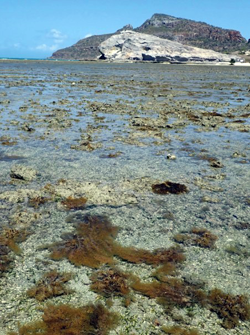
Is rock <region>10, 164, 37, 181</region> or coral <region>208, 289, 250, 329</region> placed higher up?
rock <region>10, 164, 37, 181</region>

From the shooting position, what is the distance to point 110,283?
17.8ft

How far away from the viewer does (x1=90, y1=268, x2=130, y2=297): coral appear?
528 centimetres

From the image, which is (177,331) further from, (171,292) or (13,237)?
(13,237)

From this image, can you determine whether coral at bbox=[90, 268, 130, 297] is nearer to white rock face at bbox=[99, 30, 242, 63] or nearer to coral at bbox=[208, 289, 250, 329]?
coral at bbox=[208, 289, 250, 329]

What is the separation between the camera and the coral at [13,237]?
21.0 feet

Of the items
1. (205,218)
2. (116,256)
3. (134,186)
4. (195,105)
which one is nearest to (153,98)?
(195,105)

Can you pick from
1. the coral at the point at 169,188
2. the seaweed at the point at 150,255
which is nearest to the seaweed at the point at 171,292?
the seaweed at the point at 150,255

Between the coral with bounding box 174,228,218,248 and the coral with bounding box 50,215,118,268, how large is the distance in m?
1.49

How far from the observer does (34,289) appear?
5258 millimetres

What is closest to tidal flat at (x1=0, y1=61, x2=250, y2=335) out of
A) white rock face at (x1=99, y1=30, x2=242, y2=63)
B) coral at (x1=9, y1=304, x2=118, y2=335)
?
coral at (x1=9, y1=304, x2=118, y2=335)

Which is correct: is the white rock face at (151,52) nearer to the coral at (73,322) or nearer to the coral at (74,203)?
the coral at (74,203)

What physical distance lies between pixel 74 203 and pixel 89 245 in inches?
79.3

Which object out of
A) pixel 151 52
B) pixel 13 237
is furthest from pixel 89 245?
pixel 151 52

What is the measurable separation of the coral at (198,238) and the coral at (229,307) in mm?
1403
